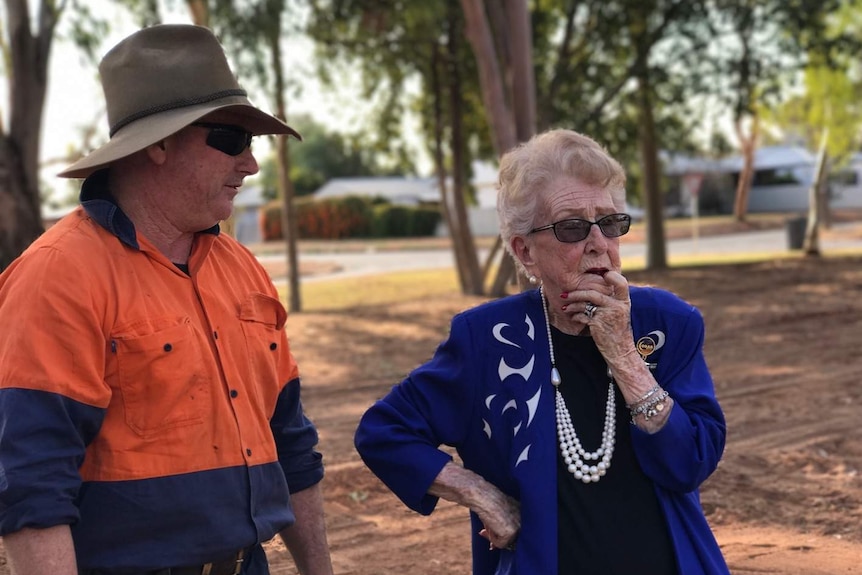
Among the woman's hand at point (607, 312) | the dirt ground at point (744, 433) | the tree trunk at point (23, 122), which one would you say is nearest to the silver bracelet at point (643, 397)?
the woman's hand at point (607, 312)

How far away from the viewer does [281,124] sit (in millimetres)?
2709

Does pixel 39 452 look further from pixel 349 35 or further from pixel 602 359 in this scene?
pixel 349 35

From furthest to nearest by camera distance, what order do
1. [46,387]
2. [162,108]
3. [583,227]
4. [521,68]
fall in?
[521,68], [583,227], [162,108], [46,387]

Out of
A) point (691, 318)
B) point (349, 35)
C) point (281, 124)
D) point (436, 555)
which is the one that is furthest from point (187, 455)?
point (349, 35)

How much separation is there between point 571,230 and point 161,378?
3.77 ft

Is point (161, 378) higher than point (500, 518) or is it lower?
higher

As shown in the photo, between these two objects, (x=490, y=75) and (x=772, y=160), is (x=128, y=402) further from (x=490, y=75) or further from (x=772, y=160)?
(x=772, y=160)

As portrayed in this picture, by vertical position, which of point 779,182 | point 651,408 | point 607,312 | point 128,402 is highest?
point 779,182

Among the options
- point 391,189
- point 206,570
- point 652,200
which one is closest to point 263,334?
point 206,570

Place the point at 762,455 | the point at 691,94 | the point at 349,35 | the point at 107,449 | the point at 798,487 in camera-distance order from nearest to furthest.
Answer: the point at 107,449
the point at 798,487
the point at 762,455
the point at 349,35
the point at 691,94

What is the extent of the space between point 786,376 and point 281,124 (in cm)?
806

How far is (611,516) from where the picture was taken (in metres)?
2.59

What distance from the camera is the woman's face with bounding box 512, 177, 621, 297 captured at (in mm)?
2715

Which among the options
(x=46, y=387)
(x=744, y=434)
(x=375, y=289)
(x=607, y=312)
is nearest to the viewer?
(x=46, y=387)
